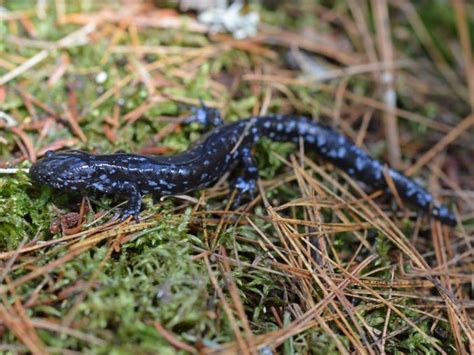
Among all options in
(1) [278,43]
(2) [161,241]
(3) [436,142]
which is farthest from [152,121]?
(3) [436,142]

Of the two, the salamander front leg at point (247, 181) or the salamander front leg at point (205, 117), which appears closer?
the salamander front leg at point (247, 181)

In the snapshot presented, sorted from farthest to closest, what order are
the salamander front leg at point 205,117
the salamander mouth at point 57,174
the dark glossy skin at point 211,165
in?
the salamander front leg at point 205,117, the dark glossy skin at point 211,165, the salamander mouth at point 57,174

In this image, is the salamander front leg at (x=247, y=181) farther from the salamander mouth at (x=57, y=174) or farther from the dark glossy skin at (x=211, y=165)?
the salamander mouth at (x=57, y=174)

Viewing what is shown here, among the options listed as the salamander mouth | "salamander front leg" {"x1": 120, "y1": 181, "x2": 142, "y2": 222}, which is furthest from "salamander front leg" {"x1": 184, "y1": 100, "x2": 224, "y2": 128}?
the salamander mouth

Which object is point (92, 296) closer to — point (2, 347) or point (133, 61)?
point (2, 347)

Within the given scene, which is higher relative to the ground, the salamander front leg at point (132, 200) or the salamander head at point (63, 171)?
the salamander head at point (63, 171)

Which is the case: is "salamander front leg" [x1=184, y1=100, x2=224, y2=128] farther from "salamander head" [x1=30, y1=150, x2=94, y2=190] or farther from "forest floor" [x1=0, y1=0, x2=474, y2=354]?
"salamander head" [x1=30, y1=150, x2=94, y2=190]

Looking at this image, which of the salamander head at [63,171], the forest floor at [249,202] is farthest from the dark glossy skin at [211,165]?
the forest floor at [249,202]

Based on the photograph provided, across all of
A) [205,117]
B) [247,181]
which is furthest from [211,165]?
[205,117]
